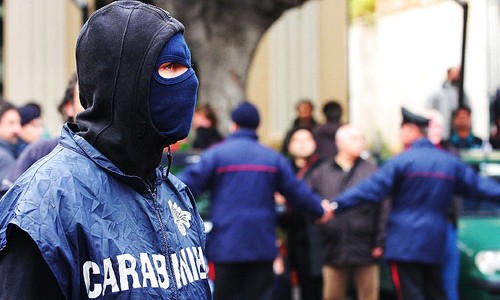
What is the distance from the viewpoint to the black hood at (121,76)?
9.36 ft

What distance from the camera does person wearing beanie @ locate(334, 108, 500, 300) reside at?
29.4 feet

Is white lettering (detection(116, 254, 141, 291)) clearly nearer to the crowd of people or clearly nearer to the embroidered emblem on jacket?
the crowd of people

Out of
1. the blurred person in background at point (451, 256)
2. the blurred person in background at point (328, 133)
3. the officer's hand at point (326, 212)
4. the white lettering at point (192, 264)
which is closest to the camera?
the white lettering at point (192, 264)

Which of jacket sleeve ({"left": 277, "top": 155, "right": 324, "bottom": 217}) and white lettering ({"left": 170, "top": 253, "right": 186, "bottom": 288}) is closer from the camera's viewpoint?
white lettering ({"left": 170, "top": 253, "right": 186, "bottom": 288})

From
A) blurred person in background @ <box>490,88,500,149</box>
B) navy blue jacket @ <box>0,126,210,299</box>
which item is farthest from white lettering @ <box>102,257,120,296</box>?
blurred person in background @ <box>490,88,500,149</box>

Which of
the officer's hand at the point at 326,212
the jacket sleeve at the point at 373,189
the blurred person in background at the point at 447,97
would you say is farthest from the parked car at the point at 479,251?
the blurred person in background at the point at 447,97

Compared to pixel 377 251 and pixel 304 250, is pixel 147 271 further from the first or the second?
pixel 304 250

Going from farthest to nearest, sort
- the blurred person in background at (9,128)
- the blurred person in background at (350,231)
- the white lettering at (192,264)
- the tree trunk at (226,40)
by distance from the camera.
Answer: the tree trunk at (226,40), the blurred person in background at (350,231), the blurred person in background at (9,128), the white lettering at (192,264)

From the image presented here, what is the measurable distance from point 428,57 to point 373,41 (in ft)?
13.5

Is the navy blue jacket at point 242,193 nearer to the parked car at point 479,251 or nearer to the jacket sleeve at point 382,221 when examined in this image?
the jacket sleeve at point 382,221

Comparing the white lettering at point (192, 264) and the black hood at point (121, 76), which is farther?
the white lettering at point (192, 264)

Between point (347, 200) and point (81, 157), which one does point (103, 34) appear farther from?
point (347, 200)

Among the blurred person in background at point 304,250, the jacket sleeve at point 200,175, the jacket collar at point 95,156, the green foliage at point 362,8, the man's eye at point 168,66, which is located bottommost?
the blurred person in background at point 304,250

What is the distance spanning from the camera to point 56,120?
19.0m
